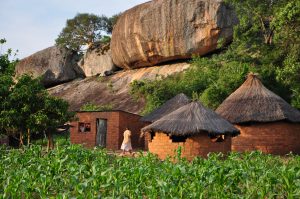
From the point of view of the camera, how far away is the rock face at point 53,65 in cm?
4188

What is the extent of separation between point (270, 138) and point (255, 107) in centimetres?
166

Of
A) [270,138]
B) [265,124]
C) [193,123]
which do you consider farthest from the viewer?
[265,124]

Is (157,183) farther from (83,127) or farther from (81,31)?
(81,31)

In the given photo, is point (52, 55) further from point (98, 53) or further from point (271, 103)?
point (271, 103)

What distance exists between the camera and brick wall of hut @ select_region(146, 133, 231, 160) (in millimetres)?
18375

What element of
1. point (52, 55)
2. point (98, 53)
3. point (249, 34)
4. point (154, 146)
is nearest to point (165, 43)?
point (249, 34)

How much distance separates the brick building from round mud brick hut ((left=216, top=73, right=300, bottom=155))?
5414 mm

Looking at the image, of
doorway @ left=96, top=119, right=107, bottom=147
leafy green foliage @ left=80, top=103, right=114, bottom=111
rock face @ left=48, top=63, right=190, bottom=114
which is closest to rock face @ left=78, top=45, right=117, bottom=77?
rock face @ left=48, top=63, right=190, bottom=114

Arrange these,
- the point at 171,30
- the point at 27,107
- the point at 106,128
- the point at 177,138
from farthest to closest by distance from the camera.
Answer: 1. the point at 171,30
2. the point at 106,128
3. the point at 177,138
4. the point at 27,107

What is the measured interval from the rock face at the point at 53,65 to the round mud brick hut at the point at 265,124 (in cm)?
2189

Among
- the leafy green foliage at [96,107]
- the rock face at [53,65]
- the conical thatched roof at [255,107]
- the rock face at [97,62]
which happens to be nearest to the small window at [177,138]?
the conical thatched roof at [255,107]

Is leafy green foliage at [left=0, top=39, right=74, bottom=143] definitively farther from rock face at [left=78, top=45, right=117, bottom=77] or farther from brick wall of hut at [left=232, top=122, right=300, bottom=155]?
rock face at [left=78, top=45, right=117, bottom=77]

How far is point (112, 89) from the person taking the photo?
121 feet

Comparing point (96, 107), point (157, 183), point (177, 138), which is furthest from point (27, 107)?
point (96, 107)
